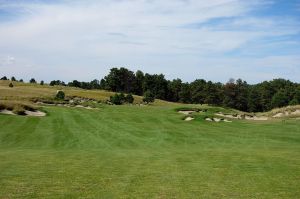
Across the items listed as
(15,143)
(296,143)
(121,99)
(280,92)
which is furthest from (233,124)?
(280,92)

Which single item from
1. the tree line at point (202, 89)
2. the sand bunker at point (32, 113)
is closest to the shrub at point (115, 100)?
the sand bunker at point (32, 113)

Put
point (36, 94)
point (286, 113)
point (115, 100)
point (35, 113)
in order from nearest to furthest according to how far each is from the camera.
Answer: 1. point (35, 113)
2. point (286, 113)
3. point (36, 94)
4. point (115, 100)

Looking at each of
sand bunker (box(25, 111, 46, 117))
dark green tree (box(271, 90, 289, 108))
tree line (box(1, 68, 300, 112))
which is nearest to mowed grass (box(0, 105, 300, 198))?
sand bunker (box(25, 111, 46, 117))

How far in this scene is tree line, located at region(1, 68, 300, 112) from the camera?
16362 centimetres

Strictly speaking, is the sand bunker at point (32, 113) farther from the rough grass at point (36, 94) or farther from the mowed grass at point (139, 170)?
the rough grass at point (36, 94)

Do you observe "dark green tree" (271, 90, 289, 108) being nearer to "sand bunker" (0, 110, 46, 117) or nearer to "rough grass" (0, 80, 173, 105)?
"rough grass" (0, 80, 173, 105)

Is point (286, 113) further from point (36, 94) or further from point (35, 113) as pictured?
point (36, 94)

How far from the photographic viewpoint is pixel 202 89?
538ft

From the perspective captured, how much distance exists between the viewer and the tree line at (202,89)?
163625 millimetres

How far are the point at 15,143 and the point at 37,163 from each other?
1161 centimetres

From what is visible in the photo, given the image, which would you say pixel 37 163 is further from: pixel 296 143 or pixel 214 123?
pixel 214 123

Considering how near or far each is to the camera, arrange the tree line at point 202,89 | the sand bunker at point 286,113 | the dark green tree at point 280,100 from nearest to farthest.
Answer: the sand bunker at point 286,113, the dark green tree at point 280,100, the tree line at point 202,89

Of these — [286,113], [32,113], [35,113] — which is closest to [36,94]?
[35,113]

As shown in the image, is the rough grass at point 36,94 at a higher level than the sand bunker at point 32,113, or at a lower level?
higher
